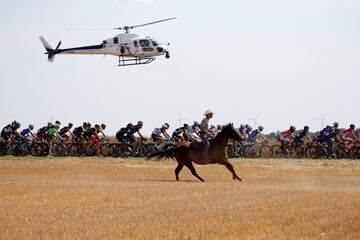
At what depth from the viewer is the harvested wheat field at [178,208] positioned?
45.1 ft

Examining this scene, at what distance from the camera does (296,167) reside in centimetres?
3550

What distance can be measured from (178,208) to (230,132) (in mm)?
10294

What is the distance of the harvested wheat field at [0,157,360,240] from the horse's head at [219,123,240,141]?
62.5 inches

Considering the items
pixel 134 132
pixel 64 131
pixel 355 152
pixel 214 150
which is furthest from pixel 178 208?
pixel 355 152

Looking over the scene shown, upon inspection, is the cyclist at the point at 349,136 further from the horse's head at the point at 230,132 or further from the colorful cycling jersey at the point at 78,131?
the horse's head at the point at 230,132

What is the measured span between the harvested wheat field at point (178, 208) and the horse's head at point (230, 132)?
1588mm

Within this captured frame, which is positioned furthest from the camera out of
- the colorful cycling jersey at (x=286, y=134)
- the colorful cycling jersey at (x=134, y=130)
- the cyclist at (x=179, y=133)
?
the colorful cycling jersey at (x=286, y=134)

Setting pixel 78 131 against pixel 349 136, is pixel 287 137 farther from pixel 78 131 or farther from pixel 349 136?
pixel 78 131

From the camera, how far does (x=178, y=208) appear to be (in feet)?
55.5

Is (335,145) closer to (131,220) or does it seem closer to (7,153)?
(7,153)

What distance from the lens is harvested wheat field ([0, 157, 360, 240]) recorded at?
45.1 feet

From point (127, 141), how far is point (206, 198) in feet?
82.2

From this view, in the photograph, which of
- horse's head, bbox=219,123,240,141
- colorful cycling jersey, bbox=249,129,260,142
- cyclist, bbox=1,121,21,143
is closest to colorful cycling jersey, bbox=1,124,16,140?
cyclist, bbox=1,121,21,143

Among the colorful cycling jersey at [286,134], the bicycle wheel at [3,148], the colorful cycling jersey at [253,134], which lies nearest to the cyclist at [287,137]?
the colorful cycling jersey at [286,134]
